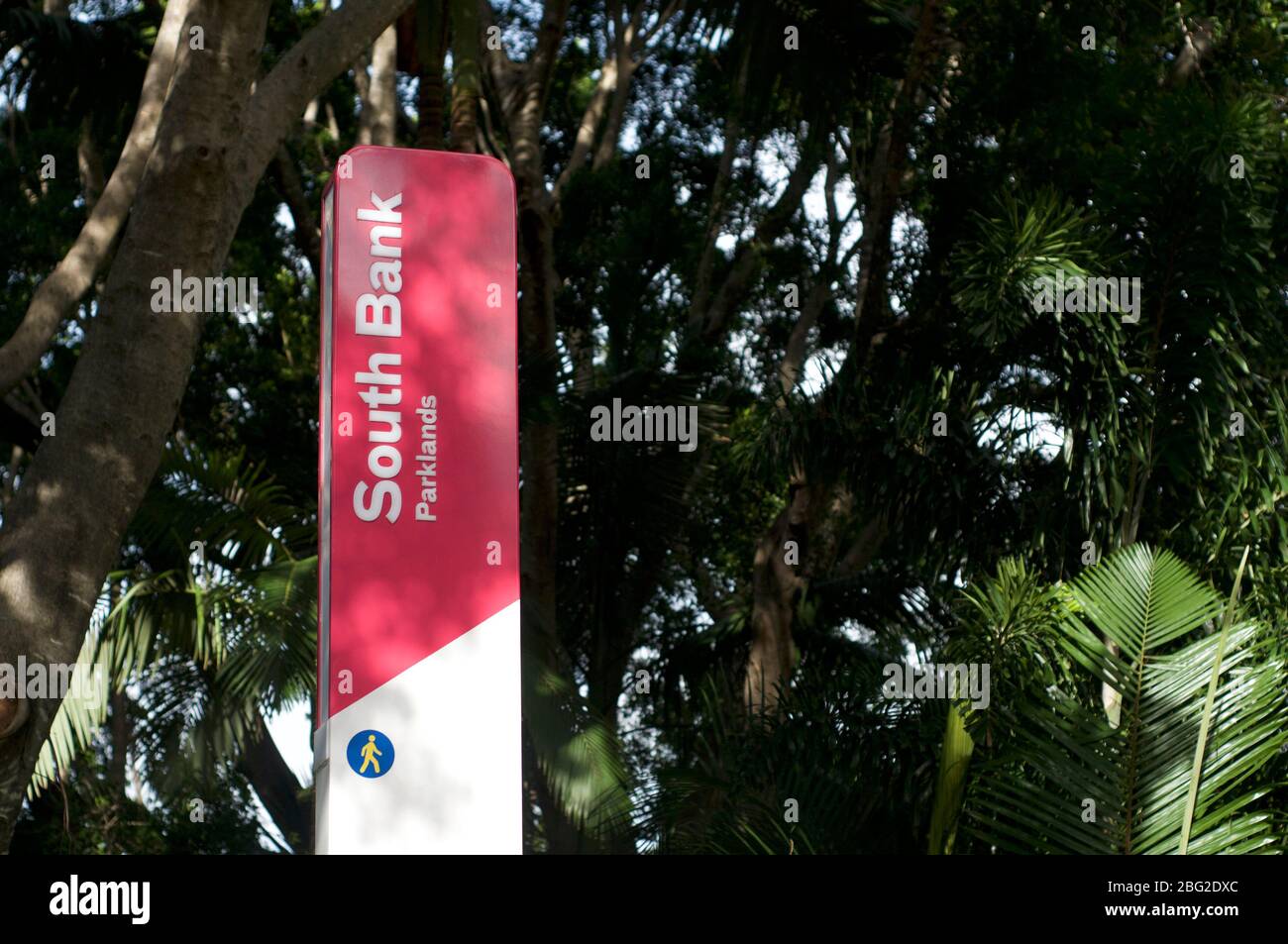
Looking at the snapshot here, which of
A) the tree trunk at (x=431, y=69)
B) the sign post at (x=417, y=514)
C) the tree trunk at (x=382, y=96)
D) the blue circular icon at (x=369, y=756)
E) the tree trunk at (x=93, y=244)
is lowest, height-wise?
the blue circular icon at (x=369, y=756)

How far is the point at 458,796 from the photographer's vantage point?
3732 millimetres

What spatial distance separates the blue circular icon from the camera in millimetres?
3695

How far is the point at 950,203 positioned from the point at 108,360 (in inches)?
279

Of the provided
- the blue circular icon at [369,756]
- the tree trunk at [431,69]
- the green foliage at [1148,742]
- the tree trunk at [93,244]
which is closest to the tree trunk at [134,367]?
the tree trunk at [93,244]

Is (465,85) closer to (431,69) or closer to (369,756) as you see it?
(431,69)

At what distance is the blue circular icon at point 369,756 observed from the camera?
3.70 metres

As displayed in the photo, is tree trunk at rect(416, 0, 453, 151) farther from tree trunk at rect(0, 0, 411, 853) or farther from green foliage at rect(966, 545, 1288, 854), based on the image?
green foliage at rect(966, 545, 1288, 854)

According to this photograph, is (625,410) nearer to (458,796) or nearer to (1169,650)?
(1169,650)

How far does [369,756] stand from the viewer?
3.71 meters

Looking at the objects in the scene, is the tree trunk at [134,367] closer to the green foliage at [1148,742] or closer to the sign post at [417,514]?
the sign post at [417,514]

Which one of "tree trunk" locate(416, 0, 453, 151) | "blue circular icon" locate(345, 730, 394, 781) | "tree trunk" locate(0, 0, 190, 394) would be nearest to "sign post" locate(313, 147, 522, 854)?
"blue circular icon" locate(345, 730, 394, 781)

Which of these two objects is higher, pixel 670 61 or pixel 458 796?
pixel 670 61

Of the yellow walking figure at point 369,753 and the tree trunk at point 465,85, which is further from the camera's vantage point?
the tree trunk at point 465,85
